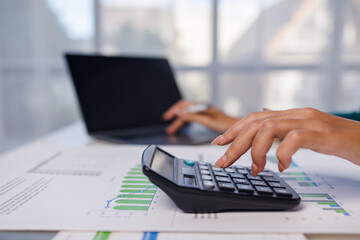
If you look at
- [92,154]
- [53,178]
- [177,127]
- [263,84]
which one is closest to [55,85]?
[263,84]

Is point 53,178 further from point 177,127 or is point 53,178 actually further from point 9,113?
point 9,113

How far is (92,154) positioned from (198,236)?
1.37 feet

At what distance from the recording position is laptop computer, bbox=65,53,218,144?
0.90m

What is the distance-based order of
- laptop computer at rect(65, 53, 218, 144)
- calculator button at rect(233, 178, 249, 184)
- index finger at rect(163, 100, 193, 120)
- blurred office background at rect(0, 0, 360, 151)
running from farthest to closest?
blurred office background at rect(0, 0, 360, 151) → index finger at rect(163, 100, 193, 120) → laptop computer at rect(65, 53, 218, 144) → calculator button at rect(233, 178, 249, 184)

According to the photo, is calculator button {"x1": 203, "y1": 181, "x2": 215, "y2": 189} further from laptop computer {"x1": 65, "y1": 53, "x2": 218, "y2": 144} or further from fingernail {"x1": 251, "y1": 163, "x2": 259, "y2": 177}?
laptop computer {"x1": 65, "y1": 53, "x2": 218, "y2": 144}

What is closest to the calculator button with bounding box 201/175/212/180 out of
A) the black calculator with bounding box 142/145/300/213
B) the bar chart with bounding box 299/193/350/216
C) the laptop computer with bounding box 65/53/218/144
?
the black calculator with bounding box 142/145/300/213

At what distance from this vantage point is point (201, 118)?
976 mm

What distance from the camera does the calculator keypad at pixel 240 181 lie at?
412 mm

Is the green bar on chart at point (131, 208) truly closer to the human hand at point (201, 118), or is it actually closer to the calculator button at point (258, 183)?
the calculator button at point (258, 183)

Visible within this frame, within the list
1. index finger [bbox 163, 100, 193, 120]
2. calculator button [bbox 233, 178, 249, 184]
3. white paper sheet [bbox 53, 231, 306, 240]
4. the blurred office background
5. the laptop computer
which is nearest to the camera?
white paper sheet [bbox 53, 231, 306, 240]

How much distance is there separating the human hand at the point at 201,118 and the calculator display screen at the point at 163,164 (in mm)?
449

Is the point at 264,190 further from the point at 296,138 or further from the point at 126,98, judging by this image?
the point at 126,98

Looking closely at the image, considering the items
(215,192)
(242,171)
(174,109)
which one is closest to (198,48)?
(174,109)

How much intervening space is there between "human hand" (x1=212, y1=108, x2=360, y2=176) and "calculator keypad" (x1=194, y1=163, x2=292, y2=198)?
2 centimetres
